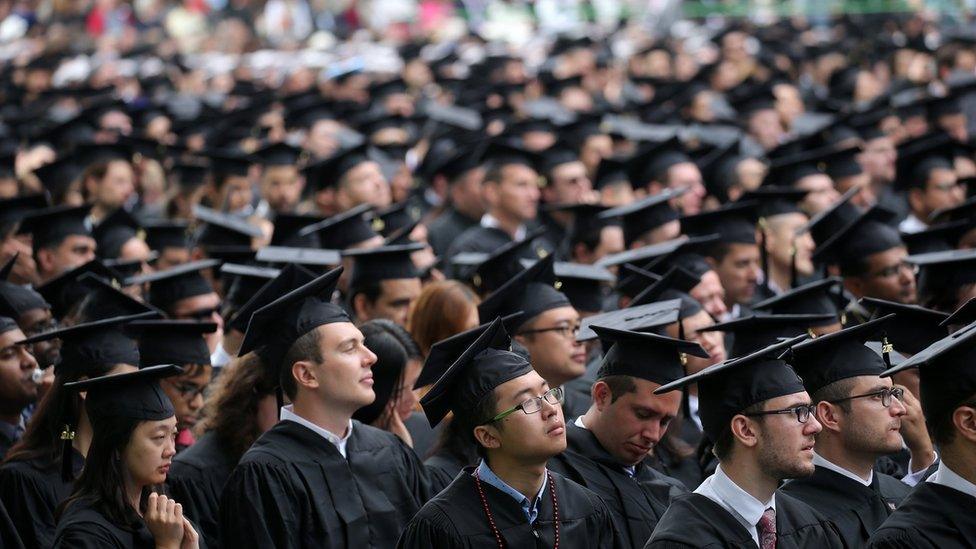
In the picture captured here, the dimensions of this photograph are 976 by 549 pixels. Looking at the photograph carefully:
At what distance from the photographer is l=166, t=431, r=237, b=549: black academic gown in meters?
5.09

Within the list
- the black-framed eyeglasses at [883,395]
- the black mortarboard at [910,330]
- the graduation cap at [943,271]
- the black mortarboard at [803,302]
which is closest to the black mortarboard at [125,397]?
the black-framed eyeglasses at [883,395]

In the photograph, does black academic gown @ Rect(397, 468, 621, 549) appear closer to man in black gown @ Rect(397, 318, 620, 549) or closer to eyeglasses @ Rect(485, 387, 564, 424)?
man in black gown @ Rect(397, 318, 620, 549)

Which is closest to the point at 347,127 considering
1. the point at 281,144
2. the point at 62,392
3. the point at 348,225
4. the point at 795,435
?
the point at 281,144

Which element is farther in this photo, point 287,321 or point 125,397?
point 287,321

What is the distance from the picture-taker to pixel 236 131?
502 inches

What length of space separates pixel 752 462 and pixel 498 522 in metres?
0.78

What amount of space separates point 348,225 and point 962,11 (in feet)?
52.9

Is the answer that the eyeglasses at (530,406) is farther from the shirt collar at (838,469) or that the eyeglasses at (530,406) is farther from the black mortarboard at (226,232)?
the black mortarboard at (226,232)

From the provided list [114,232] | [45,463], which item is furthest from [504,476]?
[114,232]

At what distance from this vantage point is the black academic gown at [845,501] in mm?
4531

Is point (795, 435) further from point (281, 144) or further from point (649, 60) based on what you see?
point (649, 60)

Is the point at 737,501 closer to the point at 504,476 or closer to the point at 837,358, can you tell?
the point at 504,476

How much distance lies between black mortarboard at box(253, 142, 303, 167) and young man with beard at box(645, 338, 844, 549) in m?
6.85

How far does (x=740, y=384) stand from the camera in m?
4.27
